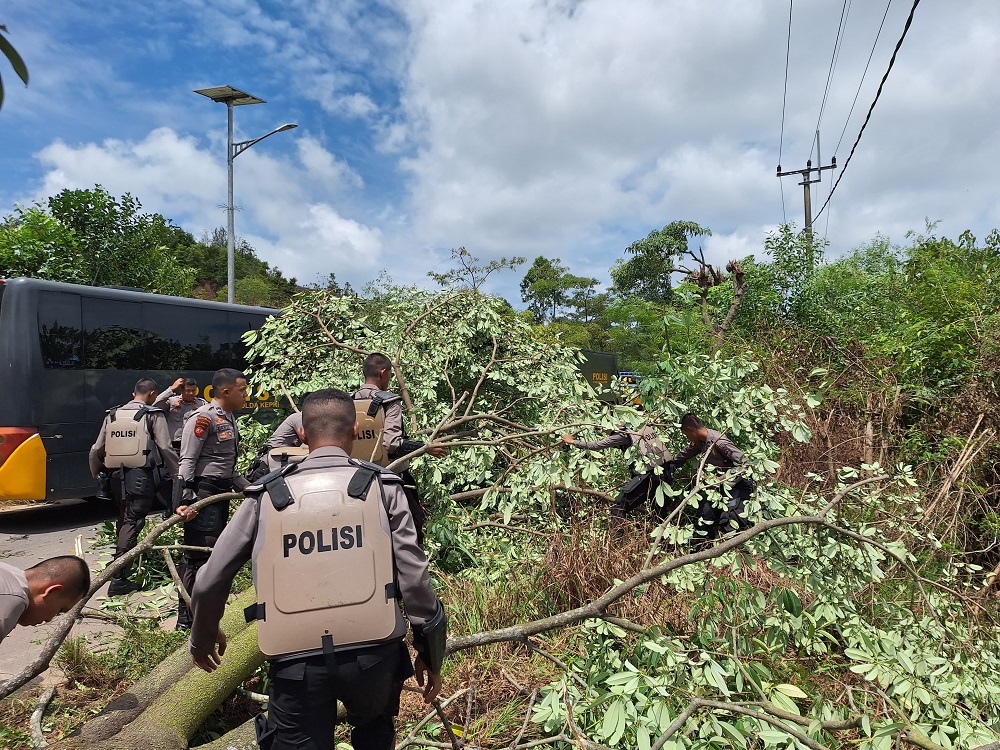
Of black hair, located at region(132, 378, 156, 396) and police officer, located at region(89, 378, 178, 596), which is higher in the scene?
black hair, located at region(132, 378, 156, 396)

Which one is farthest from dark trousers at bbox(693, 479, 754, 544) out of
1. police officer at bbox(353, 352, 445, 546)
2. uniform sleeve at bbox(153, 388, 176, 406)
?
uniform sleeve at bbox(153, 388, 176, 406)

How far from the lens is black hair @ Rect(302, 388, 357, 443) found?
226cm

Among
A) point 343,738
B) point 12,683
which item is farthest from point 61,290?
point 343,738

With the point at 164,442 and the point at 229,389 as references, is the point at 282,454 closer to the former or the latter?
the point at 229,389

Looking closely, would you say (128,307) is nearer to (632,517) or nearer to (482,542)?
(482,542)

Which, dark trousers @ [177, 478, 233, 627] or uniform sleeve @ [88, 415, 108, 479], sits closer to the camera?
dark trousers @ [177, 478, 233, 627]

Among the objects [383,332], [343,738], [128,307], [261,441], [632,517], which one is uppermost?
[128,307]

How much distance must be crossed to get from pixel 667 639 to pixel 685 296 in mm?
4897

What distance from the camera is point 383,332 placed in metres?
6.30

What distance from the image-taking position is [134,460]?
5176 millimetres

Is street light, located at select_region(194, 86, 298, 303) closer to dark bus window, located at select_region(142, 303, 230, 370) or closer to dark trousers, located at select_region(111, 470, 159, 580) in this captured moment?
dark bus window, located at select_region(142, 303, 230, 370)

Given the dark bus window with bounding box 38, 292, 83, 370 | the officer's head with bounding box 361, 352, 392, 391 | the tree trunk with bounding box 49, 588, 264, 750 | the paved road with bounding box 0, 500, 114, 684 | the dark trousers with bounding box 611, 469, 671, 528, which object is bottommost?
the paved road with bounding box 0, 500, 114, 684

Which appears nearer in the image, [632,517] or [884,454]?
[632,517]

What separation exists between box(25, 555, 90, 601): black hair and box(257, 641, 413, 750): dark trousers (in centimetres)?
63
